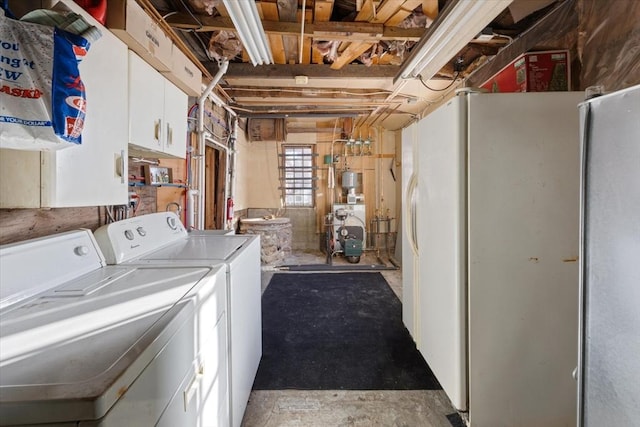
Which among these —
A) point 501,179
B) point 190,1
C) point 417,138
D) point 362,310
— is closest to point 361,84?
point 417,138

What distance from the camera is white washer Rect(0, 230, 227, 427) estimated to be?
19.8 inches

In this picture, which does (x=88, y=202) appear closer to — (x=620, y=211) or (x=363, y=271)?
(x=620, y=211)

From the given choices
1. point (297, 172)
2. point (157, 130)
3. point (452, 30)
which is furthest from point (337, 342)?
point (297, 172)

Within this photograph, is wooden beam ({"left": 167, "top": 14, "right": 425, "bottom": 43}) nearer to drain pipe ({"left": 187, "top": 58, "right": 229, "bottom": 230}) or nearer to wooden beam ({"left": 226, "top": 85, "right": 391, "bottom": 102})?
drain pipe ({"left": 187, "top": 58, "right": 229, "bottom": 230})

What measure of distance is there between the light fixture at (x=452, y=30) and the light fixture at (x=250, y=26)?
952 mm

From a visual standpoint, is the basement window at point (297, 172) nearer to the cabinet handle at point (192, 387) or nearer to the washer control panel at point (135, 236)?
the washer control panel at point (135, 236)

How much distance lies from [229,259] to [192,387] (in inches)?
22.4

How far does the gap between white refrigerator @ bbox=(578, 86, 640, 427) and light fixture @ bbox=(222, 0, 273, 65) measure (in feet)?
4.61

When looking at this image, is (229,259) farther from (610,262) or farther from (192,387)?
(610,262)

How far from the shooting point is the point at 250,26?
1.52 metres

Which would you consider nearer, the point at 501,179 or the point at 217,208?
the point at 501,179

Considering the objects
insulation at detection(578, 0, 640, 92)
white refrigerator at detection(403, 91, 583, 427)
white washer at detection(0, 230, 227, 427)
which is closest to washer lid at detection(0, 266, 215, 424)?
white washer at detection(0, 230, 227, 427)

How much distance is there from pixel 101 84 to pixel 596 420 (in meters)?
2.09

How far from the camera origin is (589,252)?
84 cm
